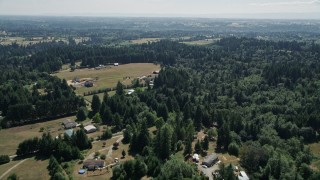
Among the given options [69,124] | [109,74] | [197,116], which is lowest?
[109,74]

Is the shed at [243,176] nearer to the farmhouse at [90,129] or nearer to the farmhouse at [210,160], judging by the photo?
the farmhouse at [210,160]

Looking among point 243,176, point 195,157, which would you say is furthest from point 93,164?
point 243,176

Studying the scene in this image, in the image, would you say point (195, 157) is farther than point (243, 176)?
Yes

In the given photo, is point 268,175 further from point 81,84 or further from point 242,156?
point 81,84

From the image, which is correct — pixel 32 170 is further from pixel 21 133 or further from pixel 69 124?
pixel 69 124

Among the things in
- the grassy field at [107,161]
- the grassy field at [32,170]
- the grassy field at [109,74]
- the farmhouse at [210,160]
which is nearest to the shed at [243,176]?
the farmhouse at [210,160]

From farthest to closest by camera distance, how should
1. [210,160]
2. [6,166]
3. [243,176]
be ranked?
[6,166] < [210,160] < [243,176]

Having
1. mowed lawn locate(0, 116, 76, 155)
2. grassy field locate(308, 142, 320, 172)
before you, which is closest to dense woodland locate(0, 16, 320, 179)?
grassy field locate(308, 142, 320, 172)
